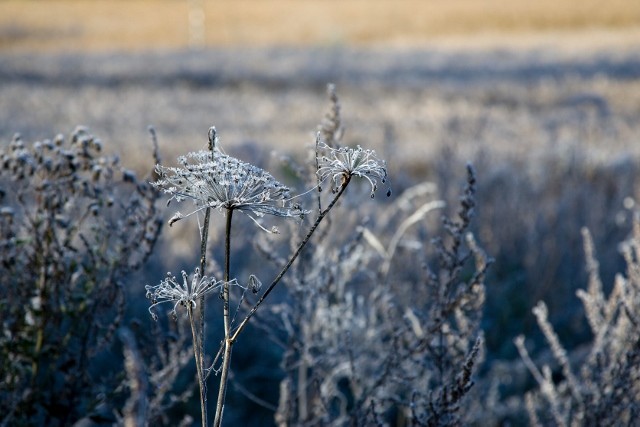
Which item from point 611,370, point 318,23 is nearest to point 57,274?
point 611,370

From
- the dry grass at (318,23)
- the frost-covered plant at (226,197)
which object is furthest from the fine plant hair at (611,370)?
the dry grass at (318,23)

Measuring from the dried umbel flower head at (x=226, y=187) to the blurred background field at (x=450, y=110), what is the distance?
714 millimetres

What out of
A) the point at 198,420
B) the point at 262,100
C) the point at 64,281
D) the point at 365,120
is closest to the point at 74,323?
the point at 64,281

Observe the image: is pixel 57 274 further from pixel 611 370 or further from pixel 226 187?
pixel 611 370

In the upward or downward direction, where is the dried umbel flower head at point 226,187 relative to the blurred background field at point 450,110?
downward

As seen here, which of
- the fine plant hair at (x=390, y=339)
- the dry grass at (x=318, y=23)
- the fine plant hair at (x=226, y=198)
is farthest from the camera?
the dry grass at (x=318, y=23)

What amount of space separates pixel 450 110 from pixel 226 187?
35.3ft

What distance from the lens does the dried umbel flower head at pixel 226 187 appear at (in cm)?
114

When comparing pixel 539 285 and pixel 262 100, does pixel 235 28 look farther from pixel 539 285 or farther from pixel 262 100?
pixel 539 285

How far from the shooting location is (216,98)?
14539 millimetres

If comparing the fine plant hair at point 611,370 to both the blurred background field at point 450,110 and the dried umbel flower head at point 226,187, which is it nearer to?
the blurred background field at point 450,110

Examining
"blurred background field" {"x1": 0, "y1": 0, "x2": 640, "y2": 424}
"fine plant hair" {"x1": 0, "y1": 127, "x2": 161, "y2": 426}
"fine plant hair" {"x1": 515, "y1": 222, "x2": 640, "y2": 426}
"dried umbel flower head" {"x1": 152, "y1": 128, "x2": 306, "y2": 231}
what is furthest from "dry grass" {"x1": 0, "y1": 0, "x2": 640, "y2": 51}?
"dried umbel flower head" {"x1": 152, "y1": 128, "x2": 306, "y2": 231}

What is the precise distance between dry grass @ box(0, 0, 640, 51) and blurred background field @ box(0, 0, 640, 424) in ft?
0.85

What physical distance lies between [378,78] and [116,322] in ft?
54.3
